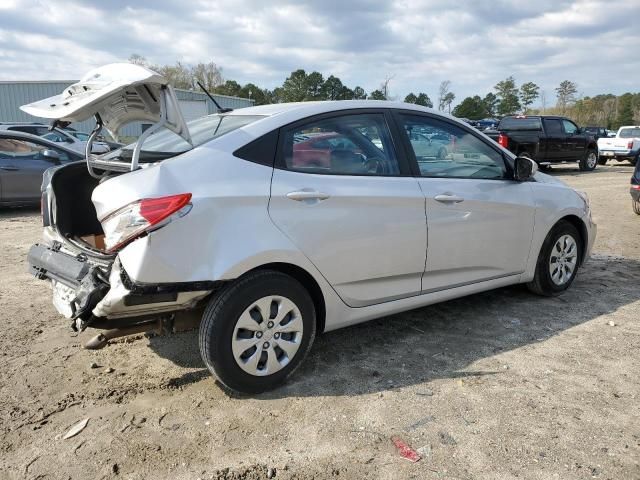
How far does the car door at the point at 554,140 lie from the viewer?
17.0m

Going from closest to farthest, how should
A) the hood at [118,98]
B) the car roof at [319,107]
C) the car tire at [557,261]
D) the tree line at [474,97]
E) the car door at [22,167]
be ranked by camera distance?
1. the hood at [118,98]
2. the car roof at [319,107]
3. the car tire at [557,261]
4. the car door at [22,167]
5. the tree line at [474,97]

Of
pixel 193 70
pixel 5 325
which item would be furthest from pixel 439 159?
pixel 193 70

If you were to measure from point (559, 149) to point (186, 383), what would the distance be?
16985mm

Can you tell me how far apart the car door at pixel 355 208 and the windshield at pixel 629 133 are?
21777mm

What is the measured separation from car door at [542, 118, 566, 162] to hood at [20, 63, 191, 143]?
16.2m

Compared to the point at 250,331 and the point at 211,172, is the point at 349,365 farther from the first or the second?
the point at 211,172

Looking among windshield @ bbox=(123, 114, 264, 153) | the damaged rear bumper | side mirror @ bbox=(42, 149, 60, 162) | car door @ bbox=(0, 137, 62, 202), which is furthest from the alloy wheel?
car door @ bbox=(0, 137, 62, 202)

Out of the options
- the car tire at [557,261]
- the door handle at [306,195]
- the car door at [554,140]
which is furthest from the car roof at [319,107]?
the car door at [554,140]

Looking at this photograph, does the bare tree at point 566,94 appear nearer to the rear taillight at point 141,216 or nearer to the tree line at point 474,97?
the tree line at point 474,97

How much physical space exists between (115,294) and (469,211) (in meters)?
2.49

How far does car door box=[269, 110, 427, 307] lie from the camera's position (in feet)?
10.3

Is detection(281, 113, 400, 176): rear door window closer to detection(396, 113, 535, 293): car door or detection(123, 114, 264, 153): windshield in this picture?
detection(396, 113, 535, 293): car door

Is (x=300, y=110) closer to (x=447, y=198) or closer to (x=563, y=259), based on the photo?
(x=447, y=198)

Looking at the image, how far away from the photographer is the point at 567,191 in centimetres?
477
